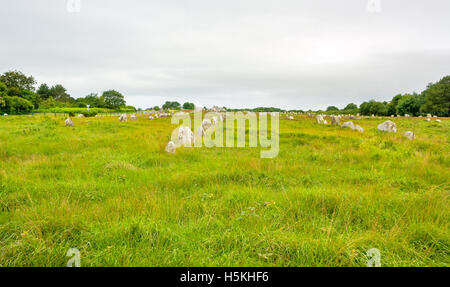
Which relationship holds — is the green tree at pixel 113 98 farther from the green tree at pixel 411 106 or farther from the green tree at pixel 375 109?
the green tree at pixel 411 106

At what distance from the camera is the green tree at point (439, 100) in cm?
4075

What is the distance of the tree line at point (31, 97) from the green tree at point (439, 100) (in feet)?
275

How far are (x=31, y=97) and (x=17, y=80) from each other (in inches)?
477

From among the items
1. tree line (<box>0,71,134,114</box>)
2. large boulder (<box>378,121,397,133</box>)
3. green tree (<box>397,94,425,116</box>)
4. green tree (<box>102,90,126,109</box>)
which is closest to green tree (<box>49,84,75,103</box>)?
tree line (<box>0,71,134,114</box>)

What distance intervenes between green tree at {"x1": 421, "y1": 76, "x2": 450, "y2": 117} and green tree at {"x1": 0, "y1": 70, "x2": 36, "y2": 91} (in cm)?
10556

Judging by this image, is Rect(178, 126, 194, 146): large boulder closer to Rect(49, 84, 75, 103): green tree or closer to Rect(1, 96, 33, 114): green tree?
Rect(1, 96, 33, 114): green tree

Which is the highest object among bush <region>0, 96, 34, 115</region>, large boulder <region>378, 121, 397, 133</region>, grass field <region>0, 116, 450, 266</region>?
bush <region>0, 96, 34, 115</region>

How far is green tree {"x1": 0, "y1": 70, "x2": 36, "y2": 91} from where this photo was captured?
179 feet

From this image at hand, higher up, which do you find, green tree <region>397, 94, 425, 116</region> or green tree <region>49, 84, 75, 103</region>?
green tree <region>49, 84, 75, 103</region>

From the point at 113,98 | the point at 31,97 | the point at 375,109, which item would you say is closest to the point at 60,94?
the point at 113,98

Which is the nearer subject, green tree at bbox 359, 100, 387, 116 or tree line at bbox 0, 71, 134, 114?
tree line at bbox 0, 71, 134, 114

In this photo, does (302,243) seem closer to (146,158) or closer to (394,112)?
(146,158)

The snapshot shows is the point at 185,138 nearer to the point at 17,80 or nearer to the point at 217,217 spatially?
the point at 217,217

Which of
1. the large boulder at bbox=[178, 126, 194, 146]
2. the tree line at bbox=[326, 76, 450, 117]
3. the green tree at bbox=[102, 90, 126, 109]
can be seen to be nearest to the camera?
the large boulder at bbox=[178, 126, 194, 146]
